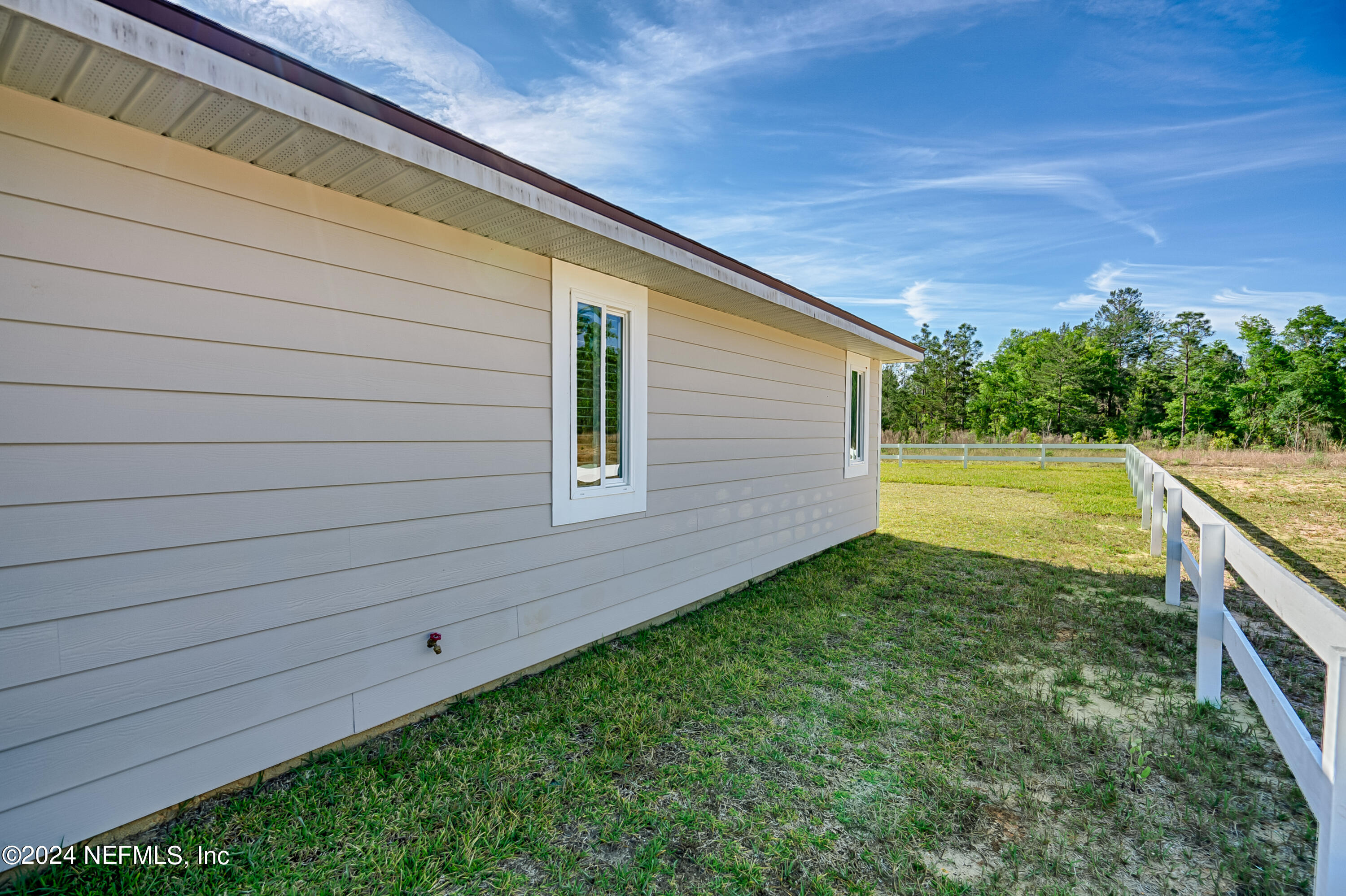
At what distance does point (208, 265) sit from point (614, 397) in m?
2.30

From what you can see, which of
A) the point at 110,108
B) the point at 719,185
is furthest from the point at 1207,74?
the point at 110,108

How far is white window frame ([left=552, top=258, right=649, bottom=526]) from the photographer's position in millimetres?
3383

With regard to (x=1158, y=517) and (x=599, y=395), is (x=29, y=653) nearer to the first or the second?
(x=599, y=395)

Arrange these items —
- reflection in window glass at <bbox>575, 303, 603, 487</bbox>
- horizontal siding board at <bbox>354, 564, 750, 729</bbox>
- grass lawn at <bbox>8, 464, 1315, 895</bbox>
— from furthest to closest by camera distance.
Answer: reflection in window glass at <bbox>575, 303, 603, 487</bbox>
horizontal siding board at <bbox>354, 564, 750, 729</bbox>
grass lawn at <bbox>8, 464, 1315, 895</bbox>

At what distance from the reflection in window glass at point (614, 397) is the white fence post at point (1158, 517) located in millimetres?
5922

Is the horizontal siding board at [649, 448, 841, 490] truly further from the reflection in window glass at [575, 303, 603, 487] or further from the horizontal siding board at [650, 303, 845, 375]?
the horizontal siding board at [650, 303, 845, 375]

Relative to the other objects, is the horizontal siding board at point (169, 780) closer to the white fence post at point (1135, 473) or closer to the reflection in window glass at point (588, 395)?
the reflection in window glass at point (588, 395)

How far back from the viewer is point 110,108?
1776mm

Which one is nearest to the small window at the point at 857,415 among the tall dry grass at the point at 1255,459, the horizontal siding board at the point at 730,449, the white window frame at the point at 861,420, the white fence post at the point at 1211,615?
the white window frame at the point at 861,420

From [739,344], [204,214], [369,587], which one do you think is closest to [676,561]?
A: [739,344]

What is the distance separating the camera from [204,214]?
6.64 ft

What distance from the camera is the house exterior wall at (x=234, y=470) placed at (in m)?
1.71

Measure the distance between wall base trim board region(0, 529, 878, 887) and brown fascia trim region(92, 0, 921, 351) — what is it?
2.52m

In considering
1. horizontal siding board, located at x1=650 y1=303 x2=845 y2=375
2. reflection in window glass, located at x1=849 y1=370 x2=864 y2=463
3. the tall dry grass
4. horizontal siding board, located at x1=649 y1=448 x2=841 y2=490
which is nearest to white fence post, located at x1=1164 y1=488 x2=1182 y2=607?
horizontal siding board, located at x1=649 y1=448 x2=841 y2=490
